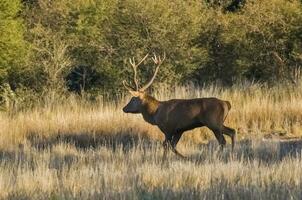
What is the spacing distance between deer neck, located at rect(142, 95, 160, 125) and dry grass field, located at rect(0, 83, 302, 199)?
0.50 meters

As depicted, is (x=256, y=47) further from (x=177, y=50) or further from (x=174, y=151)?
(x=174, y=151)

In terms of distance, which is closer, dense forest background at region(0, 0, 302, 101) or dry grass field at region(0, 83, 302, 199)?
dry grass field at region(0, 83, 302, 199)

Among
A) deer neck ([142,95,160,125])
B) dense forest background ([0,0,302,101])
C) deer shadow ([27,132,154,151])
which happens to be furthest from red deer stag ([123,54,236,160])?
dense forest background ([0,0,302,101])

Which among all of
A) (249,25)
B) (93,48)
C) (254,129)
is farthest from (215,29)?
(254,129)

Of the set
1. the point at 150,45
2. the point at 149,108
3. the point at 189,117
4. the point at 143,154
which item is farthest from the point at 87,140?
the point at 150,45

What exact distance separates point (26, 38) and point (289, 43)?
10561mm

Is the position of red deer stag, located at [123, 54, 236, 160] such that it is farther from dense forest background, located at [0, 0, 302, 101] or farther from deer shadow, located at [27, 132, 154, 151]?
dense forest background, located at [0, 0, 302, 101]

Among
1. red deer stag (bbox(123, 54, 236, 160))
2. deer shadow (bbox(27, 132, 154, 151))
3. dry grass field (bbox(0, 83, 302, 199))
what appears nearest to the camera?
dry grass field (bbox(0, 83, 302, 199))

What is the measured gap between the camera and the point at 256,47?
85.6 feet

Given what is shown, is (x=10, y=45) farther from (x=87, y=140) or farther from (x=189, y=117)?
(x=189, y=117)

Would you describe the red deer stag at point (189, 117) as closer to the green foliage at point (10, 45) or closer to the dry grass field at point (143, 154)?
the dry grass field at point (143, 154)

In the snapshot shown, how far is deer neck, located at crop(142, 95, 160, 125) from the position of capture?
13.2 meters

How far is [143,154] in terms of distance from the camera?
38.0 feet


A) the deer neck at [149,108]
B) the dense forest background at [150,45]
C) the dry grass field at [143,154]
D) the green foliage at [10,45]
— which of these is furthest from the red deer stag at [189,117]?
the green foliage at [10,45]
